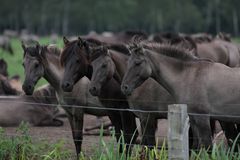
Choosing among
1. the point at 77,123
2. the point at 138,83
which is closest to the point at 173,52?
the point at 138,83

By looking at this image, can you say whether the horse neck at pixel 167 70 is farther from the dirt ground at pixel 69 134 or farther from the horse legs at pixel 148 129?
the dirt ground at pixel 69 134

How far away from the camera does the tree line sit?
264 feet

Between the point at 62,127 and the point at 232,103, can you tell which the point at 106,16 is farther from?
the point at 232,103

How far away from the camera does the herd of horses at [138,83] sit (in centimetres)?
876

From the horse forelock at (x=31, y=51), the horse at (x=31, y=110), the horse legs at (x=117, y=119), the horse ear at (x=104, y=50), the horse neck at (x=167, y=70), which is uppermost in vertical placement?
the horse forelock at (x=31, y=51)

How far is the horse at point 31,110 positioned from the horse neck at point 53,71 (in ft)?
10.0

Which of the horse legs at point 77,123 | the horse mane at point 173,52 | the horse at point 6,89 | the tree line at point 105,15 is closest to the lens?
the horse mane at point 173,52

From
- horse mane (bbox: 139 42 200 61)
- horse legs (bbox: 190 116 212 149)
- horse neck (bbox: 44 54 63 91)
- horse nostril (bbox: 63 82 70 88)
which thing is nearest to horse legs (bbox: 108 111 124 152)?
horse nostril (bbox: 63 82 70 88)

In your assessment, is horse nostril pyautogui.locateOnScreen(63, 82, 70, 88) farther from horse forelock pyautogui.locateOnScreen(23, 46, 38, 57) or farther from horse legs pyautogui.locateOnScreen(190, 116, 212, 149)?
horse legs pyautogui.locateOnScreen(190, 116, 212, 149)

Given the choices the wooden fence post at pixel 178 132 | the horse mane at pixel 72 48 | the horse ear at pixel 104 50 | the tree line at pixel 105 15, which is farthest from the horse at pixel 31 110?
the tree line at pixel 105 15

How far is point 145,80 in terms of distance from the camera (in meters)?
9.48

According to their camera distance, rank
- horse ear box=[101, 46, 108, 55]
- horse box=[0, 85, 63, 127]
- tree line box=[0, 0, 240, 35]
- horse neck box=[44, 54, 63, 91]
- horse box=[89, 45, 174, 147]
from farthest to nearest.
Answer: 1. tree line box=[0, 0, 240, 35]
2. horse box=[0, 85, 63, 127]
3. horse neck box=[44, 54, 63, 91]
4. horse ear box=[101, 46, 108, 55]
5. horse box=[89, 45, 174, 147]

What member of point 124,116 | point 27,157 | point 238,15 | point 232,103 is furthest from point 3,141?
point 238,15

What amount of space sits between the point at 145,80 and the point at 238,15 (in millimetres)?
66262
